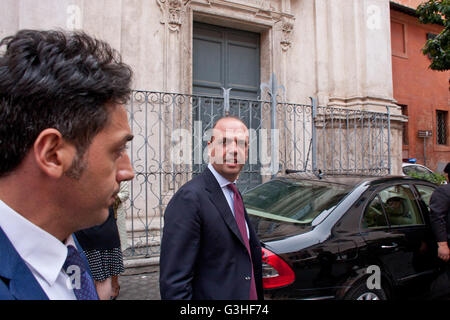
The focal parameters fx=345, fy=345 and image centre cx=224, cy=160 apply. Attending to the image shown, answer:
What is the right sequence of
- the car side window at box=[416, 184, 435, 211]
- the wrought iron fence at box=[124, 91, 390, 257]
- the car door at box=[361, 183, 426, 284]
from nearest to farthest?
the car door at box=[361, 183, 426, 284]
the car side window at box=[416, 184, 435, 211]
the wrought iron fence at box=[124, 91, 390, 257]

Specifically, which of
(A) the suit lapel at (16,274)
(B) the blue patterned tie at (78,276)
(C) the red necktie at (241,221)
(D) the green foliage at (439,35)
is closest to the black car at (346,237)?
(C) the red necktie at (241,221)

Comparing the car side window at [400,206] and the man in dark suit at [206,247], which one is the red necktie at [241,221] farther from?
the car side window at [400,206]

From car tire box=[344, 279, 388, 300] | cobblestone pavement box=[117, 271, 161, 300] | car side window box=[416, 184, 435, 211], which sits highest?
car side window box=[416, 184, 435, 211]

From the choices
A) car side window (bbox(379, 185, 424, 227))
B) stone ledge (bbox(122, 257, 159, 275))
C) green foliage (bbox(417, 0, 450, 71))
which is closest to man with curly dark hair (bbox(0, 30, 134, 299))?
car side window (bbox(379, 185, 424, 227))

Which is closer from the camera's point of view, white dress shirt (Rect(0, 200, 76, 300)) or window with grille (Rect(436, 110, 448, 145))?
white dress shirt (Rect(0, 200, 76, 300))

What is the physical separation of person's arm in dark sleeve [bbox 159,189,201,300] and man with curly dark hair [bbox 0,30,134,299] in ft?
2.85

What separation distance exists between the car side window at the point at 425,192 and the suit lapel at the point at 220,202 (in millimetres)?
3074

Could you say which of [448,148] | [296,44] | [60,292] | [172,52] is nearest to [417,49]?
[448,148]

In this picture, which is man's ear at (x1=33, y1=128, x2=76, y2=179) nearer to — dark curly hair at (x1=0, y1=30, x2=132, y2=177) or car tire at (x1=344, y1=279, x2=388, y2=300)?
dark curly hair at (x1=0, y1=30, x2=132, y2=177)

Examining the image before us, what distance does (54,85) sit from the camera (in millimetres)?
818

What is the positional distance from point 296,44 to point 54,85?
28.6 feet

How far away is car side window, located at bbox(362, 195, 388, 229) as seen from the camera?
3350 mm

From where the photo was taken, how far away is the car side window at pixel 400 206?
362cm

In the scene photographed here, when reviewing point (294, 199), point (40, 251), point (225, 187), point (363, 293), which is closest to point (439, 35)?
point (294, 199)
